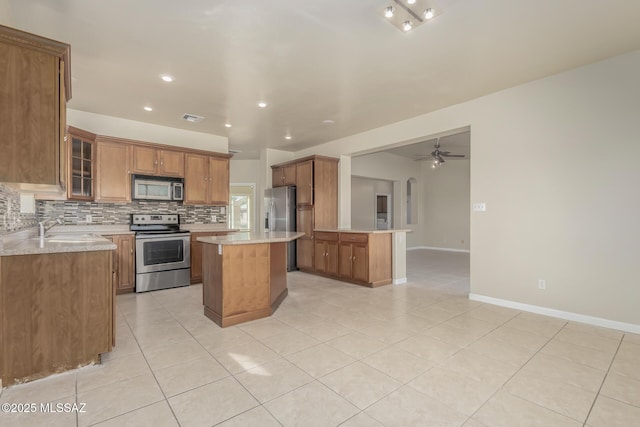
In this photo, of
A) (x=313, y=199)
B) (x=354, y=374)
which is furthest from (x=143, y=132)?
(x=354, y=374)

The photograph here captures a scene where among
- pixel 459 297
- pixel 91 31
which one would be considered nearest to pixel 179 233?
pixel 91 31

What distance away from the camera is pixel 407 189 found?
10.3 meters

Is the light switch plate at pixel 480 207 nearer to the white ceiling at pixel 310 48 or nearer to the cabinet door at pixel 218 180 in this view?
the white ceiling at pixel 310 48

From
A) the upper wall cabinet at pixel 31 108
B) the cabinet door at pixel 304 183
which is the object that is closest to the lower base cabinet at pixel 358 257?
the cabinet door at pixel 304 183

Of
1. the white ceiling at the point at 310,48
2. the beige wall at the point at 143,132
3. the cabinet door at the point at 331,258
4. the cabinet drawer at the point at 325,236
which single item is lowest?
the cabinet door at the point at 331,258

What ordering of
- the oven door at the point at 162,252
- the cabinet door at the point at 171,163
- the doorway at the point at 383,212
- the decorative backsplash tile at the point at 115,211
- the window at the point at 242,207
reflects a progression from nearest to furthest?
1. the decorative backsplash tile at the point at 115,211
2. the oven door at the point at 162,252
3. the cabinet door at the point at 171,163
4. the window at the point at 242,207
5. the doorway at the point at 383,212

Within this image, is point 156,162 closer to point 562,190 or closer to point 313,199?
point 313,199

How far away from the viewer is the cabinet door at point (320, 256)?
18.7 feet

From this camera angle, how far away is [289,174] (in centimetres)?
646

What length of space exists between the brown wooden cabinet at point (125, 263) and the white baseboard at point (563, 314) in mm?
4891

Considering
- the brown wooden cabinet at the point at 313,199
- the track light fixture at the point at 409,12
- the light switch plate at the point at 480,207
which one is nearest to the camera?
the track light fixture at the point at 409,12

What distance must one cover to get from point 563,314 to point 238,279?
3626mm

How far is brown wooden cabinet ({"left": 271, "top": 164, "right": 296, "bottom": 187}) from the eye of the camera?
6360 millimetres

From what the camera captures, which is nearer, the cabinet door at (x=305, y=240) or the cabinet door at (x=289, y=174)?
the cabinet door at (x=305, y=240)
